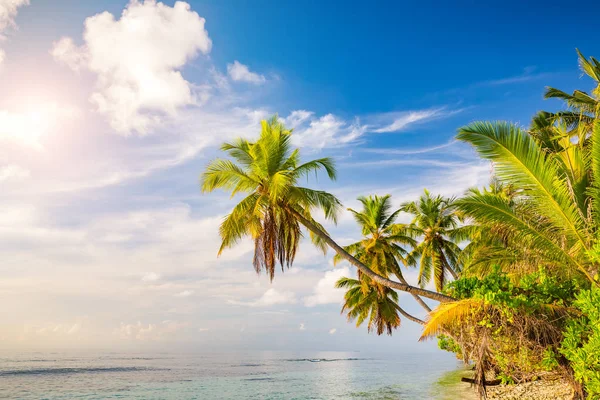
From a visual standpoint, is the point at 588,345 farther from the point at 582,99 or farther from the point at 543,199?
the point at 582,99

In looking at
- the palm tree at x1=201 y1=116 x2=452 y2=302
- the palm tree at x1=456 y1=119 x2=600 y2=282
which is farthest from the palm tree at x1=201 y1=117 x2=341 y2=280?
the palm tree at x1=456 y1=119 x2=600 y2=282

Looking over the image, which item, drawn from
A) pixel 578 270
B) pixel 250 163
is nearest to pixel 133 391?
pixel 250 163

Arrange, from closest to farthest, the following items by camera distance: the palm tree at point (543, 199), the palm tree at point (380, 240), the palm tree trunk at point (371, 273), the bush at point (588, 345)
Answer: the bush at point (588, 345) → the palm tree at point (543, 199) → the palm tree trunk at point (371, 273) → the palm tree at point (380, 240)

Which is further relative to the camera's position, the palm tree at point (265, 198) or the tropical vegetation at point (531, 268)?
the palm tree at point (265, 198)

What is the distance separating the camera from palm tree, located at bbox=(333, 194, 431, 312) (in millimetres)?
24641

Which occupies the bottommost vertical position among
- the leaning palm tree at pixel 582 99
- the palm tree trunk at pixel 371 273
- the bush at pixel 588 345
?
the bush at pixel 588 345

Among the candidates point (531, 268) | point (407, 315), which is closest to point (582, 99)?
point (531, 268)

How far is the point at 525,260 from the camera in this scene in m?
10.6

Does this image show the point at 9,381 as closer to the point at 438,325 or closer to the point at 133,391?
the point at 133,391

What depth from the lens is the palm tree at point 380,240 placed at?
2464 cm

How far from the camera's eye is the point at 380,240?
25.1m

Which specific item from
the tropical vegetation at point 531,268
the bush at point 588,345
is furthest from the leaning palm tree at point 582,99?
the bush at point 588,345

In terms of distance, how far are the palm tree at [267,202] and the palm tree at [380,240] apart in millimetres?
10719

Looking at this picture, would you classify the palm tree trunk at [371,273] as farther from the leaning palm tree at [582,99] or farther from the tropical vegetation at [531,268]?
the leaning palm tree at [582,99]
